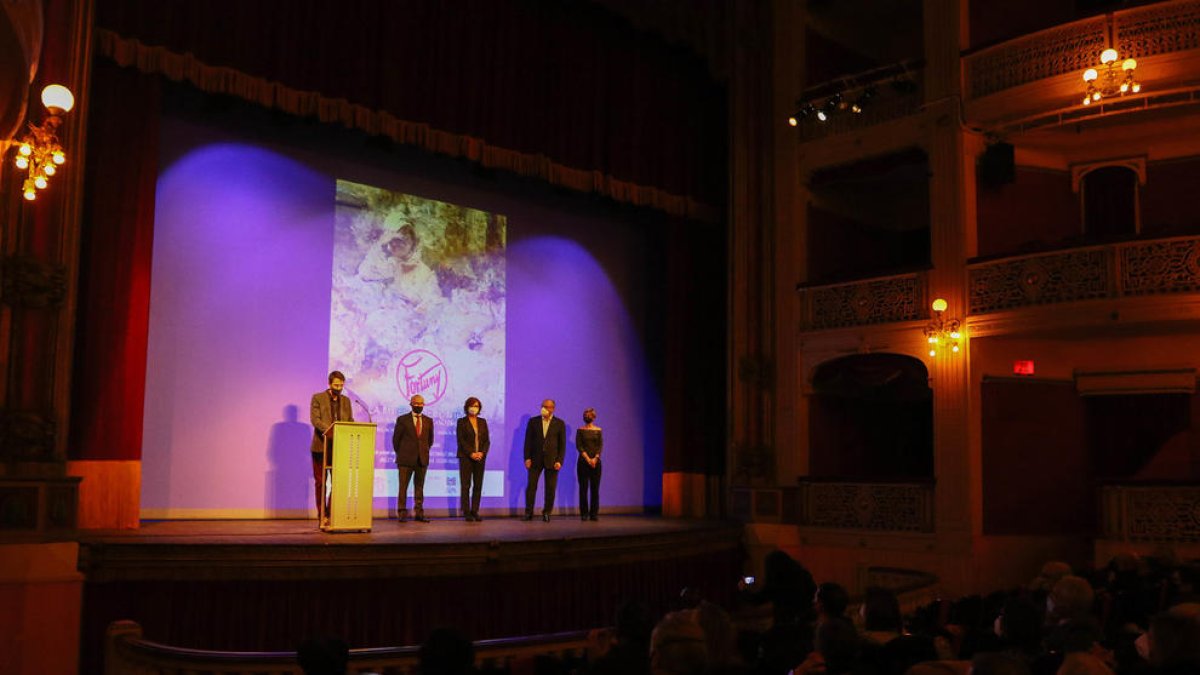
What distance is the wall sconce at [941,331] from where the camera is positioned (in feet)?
37.6

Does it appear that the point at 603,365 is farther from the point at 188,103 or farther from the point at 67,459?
the point at 67,459

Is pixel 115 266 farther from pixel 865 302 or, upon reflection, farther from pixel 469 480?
pixel 865 302

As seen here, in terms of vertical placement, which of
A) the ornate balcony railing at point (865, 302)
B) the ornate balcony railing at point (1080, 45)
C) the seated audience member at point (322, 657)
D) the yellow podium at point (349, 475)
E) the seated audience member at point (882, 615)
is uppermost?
the ornate balcony railing at point (1080, 45)

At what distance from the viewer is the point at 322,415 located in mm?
8852

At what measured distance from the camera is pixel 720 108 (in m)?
14.2

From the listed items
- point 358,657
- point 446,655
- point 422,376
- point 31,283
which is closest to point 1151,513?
point 422,376

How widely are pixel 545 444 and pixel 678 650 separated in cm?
859

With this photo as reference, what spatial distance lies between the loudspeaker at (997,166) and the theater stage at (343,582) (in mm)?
5848

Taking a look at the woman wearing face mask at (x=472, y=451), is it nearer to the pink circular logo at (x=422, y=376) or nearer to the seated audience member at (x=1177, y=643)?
the pink circular logo at (x=422, y=376)

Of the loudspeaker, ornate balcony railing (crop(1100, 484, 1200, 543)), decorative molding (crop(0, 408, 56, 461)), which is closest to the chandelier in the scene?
the loudspeaker

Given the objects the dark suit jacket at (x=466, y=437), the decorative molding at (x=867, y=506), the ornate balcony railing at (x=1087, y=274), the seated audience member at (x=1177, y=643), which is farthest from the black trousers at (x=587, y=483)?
the seated audience member at (x=1177, y=643)

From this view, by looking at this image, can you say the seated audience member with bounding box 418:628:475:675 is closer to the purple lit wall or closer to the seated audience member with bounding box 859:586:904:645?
the seated audience member with bounding box 859:586:904:645

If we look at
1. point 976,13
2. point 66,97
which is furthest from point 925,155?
point 66,97

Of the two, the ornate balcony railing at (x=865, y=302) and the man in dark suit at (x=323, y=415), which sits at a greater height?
the ornate balcony railing at (x=865, y=302)
